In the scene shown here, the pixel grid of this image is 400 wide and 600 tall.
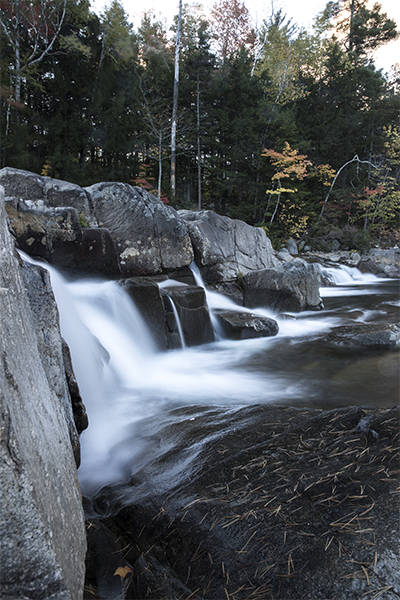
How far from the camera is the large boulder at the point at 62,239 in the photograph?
19.5 feet

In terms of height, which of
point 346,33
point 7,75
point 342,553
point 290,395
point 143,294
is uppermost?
point 346,33

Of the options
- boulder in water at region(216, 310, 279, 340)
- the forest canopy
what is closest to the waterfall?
boulder in water at region(216, 310, 279, 340)

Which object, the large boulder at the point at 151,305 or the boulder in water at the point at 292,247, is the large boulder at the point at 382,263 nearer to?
the boulder in water at the point at 292,247

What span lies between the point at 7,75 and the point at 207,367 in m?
16.0

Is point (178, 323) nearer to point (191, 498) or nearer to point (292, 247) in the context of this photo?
point (191, 498)

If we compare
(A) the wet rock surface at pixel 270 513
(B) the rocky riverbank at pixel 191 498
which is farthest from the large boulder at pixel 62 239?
(A) the wet rock surface at pixel 270 513

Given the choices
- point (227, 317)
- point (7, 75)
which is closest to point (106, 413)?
point (227, 317)

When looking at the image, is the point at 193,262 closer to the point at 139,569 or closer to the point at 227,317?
the point at 227,317

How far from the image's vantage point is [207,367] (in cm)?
550

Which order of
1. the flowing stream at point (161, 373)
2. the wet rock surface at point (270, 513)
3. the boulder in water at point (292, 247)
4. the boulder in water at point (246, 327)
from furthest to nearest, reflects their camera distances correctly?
1. the boulder in water at point (292, 247)
2. the boulder in water at point (246, 327)
3. the flowing stream at point (161, 373)
4. the wet rock surface at point (270, 513)

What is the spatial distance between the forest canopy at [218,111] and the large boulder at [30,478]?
51.1 feet

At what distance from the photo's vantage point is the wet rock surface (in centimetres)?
134

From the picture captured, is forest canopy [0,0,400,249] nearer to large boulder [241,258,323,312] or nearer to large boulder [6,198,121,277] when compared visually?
large boulder [241,258,323,312]

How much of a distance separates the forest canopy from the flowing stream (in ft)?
38.8
